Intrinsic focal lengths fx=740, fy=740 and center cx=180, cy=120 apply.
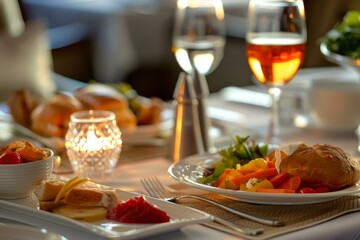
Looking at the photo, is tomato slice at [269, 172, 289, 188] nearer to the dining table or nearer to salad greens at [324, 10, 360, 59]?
the dining table

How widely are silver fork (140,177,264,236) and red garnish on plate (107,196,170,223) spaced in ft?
0.30

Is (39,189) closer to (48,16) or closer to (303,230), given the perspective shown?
(303,230)

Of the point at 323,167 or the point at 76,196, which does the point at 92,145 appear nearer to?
the point at 76,196

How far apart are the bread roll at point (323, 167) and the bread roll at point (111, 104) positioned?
65 cm

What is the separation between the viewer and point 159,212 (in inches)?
42.8

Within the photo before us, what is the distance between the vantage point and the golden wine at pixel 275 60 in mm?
1596

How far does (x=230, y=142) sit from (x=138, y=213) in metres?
0.72

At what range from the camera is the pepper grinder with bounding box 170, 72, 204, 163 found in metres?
1.61

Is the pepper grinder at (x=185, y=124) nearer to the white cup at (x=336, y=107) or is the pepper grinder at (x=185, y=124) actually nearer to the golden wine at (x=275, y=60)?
the golden wine at (x=275, y=60)

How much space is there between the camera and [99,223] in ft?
3.58

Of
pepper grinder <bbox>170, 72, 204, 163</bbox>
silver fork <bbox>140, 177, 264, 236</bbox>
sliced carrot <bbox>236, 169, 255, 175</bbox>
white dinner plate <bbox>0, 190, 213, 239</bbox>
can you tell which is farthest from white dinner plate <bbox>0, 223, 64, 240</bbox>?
pepper grinder <bbox>170, 72, 204, 163</bbox>

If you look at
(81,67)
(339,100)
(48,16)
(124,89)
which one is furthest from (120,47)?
(339,100)

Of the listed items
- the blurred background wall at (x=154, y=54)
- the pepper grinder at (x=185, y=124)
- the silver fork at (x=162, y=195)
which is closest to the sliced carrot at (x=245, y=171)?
the silver fork at (x=162, y=195)

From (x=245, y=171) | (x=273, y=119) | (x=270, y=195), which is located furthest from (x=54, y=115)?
(x=270, y=195)
